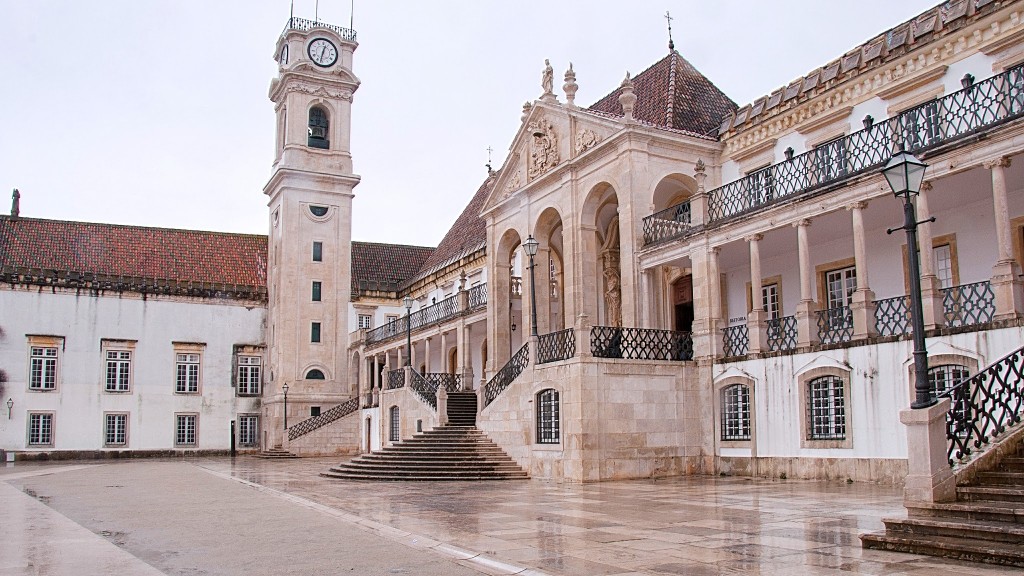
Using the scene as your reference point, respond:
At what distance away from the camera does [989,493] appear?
825cm

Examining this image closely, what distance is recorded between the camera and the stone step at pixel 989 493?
8.07m

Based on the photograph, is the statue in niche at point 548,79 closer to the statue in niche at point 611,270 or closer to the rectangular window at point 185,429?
the statue in niche at point 611,270

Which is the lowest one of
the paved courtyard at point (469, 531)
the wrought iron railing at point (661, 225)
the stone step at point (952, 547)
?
the paved courtyard at point (469, 531)

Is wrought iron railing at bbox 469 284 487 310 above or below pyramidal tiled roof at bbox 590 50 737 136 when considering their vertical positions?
below

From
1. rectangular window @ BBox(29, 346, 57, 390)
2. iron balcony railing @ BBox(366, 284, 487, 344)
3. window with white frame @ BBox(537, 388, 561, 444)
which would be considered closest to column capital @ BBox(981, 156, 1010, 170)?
window with white frame @ BBox(537, 388, 561, 444)

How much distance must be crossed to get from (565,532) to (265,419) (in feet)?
118

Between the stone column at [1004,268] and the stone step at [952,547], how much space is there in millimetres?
7753

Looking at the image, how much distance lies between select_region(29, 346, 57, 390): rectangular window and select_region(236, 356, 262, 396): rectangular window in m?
8.31

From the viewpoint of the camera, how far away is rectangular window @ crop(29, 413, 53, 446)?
40.0 metres

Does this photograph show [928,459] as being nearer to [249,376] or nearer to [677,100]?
[677,100]

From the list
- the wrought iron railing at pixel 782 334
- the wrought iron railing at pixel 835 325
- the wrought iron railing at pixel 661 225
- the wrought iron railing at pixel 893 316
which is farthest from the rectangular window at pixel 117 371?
the wrought iron railing at pixel 893 316

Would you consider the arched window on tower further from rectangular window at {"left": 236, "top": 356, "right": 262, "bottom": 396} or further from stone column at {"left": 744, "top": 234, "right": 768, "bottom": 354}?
stone column at {"left": 744, "top": 234, "right": 768, "bottom": 354}

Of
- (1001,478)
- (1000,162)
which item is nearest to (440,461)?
(1000,162)

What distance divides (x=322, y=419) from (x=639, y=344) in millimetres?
21783
